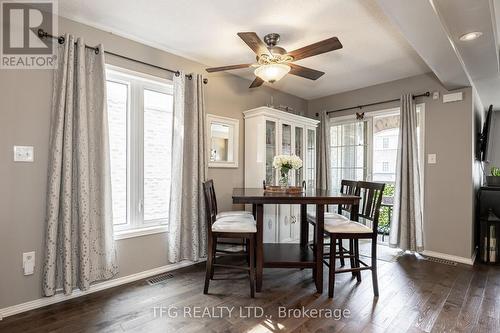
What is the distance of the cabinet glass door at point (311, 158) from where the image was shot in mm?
4159

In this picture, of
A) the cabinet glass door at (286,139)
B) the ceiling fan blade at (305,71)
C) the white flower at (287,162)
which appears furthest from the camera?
the cabinet glass door at (286,139)

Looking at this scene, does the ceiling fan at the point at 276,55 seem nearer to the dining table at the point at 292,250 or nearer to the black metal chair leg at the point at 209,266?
the dining table at the point at 292,250

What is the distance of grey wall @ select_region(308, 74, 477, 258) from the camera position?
10.2 ft

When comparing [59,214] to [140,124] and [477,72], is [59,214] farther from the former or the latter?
[477,72]

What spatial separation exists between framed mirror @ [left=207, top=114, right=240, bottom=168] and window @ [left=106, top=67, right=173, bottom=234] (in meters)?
0.54

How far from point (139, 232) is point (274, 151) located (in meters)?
2.01

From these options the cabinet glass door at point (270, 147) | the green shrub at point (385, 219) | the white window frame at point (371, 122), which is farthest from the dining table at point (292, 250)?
the green shrub at point (385, 219)

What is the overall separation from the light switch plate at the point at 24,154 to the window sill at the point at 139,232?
0.95 m

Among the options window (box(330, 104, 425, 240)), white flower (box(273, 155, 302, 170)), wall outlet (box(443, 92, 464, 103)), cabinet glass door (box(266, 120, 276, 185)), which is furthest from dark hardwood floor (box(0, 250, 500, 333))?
wall outlet (box(443, 92, 464, 103))

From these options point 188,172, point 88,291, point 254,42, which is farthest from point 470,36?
point 88,291

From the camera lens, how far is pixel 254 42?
2037mm

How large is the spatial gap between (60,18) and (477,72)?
4.21 meters

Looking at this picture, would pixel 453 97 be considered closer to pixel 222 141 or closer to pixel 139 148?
pixel 222 141

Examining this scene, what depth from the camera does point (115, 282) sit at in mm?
2447
